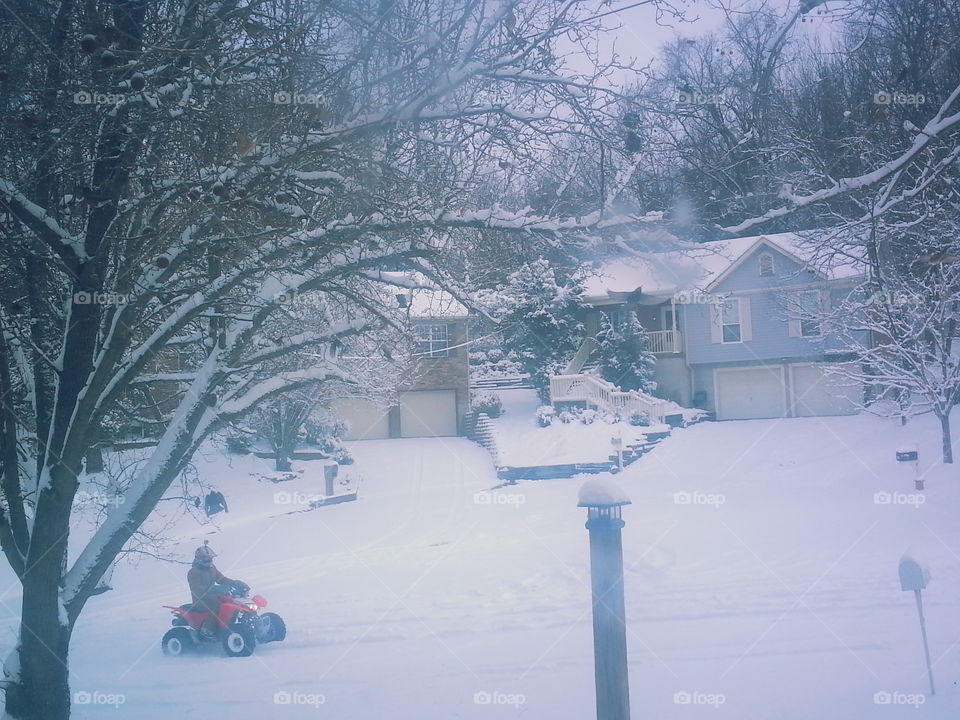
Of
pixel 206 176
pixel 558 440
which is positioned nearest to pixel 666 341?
pixel 558 440

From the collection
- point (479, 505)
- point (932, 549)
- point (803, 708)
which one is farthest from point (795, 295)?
point (803, 708)

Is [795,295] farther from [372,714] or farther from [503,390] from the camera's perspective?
[372,714]

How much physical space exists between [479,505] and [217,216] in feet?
47.0

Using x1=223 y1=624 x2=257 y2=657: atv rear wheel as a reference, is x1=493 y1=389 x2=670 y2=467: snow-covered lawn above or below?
above

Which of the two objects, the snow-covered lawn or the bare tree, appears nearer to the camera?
the bare tree

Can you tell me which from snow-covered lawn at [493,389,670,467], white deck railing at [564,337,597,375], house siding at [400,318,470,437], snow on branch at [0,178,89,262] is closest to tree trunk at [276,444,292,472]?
house siding at [400,318,470,437]

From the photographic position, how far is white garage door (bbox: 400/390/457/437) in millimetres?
31156

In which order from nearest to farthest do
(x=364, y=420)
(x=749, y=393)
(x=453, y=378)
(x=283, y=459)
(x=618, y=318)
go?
1. (x=283, y=459)
2. (x=749, y=393)
3. (x=618, y=318)
4. (x=364, y=420)
5. (x=453, y=378)

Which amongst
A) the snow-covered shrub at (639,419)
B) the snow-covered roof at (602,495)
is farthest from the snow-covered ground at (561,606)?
the snow-covered shrub at (639,419)

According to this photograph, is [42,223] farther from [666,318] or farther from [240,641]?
[666,318]

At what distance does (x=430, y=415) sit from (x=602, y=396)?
7347 millimetres

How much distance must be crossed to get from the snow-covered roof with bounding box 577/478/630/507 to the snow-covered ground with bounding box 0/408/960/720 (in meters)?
2.51

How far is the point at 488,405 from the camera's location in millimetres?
28938

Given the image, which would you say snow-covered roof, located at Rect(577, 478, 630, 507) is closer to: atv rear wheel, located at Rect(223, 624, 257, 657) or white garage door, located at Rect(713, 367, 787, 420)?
atv rear wheel, located at Rect(223, 624, 257, 657)
